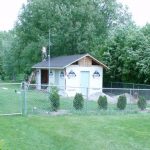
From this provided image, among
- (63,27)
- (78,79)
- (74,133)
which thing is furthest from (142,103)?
(63,27)

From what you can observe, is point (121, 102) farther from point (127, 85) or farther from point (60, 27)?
point (60, 27)

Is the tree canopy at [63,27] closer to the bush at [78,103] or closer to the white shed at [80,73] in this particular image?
the white shed at [80,73]

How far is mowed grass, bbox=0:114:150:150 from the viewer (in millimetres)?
9938

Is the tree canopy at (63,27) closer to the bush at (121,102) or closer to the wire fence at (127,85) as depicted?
the wire fence at (127,85)

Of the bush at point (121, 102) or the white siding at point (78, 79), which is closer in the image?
the bush at point (121, 102)

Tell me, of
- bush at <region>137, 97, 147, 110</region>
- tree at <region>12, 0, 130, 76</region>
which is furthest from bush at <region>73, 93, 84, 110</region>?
tree at <region>12, 0, 130, 76</region>

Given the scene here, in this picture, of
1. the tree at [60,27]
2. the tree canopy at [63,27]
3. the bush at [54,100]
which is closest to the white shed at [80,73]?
the tree canopy at [63,27]

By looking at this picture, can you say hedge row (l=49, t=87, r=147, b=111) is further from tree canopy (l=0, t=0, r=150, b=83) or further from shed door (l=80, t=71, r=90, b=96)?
tree canopy (l=0, t=0, r=150, b=83)

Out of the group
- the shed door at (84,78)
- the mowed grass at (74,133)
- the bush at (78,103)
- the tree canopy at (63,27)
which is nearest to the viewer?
the mowed grass at (74,133)

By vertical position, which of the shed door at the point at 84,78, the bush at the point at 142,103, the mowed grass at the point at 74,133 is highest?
the shed door at the point at 84,78

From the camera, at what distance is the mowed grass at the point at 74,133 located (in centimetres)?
994

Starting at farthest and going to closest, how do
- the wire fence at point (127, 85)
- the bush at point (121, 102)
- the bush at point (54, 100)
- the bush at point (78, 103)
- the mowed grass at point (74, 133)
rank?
the wire fence at point (127, 85) < the bush at point (121, 102) < the bush at point (78, 103) < the bush at point (54, 100) < the mowed grass at point (74, 133)

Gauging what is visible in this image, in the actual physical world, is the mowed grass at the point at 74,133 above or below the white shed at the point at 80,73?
below

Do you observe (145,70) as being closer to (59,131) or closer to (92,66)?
(92,66)
